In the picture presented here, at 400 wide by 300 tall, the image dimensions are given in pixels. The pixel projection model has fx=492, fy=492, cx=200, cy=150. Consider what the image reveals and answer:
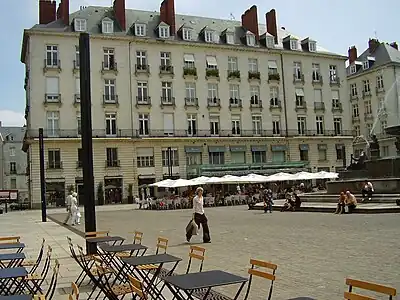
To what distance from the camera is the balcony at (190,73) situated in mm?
58062

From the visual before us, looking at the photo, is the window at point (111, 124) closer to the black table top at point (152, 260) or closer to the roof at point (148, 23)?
the roof at point (148, 23)

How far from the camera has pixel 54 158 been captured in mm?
51250

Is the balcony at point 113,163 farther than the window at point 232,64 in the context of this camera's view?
No

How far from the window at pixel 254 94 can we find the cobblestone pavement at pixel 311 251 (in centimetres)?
4279

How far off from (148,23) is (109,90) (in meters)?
10.4

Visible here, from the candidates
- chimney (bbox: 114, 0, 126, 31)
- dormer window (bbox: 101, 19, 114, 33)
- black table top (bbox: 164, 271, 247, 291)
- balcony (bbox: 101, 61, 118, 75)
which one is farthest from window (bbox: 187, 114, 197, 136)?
black table top (bbox: 164, 271, 247, 291)

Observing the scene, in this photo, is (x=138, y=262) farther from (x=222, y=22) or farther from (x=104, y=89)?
(x=222, y=22)

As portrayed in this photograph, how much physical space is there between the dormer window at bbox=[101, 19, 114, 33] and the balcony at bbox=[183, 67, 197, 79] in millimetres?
9539

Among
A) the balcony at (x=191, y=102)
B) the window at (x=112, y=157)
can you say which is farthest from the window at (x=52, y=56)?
the balcony at (x=191, y=102)

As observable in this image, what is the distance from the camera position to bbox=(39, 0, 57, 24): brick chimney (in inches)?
2178

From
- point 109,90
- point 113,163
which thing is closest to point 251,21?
point 109,90

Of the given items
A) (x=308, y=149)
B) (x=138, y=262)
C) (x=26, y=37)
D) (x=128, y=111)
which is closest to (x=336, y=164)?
(x=308, y=149)

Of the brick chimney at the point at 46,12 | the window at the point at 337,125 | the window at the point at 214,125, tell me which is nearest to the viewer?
the brick chimney at the point at 46,12

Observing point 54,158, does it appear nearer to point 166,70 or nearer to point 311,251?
point 166,70
